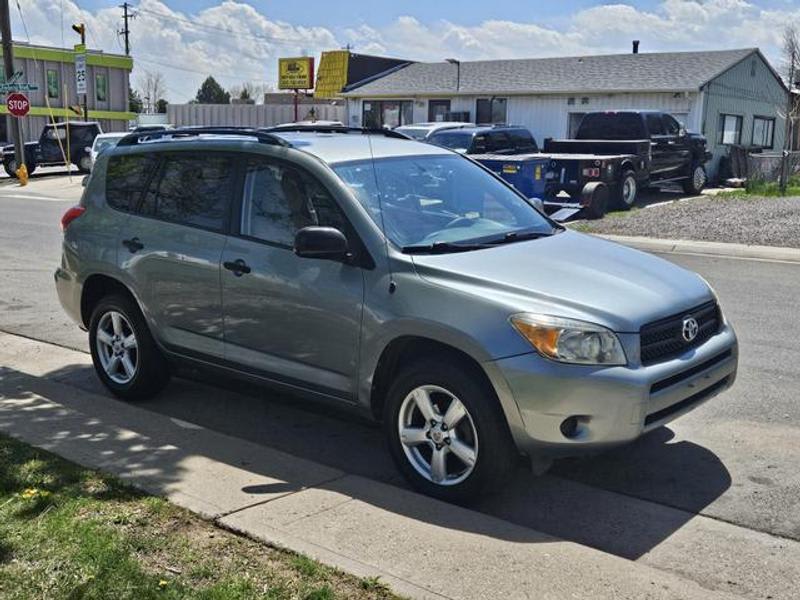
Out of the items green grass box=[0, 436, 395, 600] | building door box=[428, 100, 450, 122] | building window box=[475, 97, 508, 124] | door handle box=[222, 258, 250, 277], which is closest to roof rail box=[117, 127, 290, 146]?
door handle box=[222, 258, 250, 277]

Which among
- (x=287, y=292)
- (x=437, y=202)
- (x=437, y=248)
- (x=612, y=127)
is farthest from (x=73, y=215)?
(x=612, y=127)

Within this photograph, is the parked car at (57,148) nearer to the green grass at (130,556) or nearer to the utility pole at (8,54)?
the utility pole at (8,54)

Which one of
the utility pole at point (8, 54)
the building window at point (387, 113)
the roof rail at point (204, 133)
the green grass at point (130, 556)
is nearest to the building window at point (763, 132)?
the building window at point (387, 113)

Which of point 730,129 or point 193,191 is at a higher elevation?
point 730,129

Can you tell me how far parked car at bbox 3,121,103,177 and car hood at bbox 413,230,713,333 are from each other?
32.0 meters

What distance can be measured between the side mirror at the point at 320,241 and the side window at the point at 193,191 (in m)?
1.00

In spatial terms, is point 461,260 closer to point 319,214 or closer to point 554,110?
point 319,214

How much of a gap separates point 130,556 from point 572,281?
7.85 feet

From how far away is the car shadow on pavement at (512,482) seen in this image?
437 centimetres

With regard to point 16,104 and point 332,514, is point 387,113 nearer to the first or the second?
point 16,104

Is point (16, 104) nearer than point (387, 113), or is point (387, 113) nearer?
point (16, 104)

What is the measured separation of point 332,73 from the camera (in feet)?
135

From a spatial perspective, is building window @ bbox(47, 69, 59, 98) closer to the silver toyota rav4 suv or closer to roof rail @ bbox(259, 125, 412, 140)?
the silver toyota rav4 suv

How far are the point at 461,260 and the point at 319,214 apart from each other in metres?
0.92
